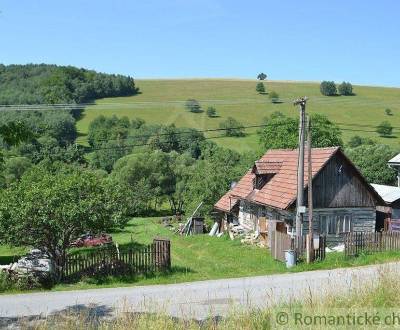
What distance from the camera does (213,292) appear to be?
16.0 metres

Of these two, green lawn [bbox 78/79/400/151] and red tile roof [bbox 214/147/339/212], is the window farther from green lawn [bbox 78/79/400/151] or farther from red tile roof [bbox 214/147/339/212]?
green lawn [bbox 78/79/400/151]

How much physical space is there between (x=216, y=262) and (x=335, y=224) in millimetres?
8388

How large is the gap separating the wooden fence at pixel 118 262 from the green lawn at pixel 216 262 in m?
0.43

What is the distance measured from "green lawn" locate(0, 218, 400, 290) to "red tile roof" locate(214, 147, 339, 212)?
3006 millimetres

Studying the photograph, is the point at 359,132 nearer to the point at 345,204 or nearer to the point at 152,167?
the point at 152,167

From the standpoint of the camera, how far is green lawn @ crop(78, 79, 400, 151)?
9412 centimetres

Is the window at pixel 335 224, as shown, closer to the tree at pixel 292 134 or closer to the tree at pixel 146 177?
the tree at pixel 292 134

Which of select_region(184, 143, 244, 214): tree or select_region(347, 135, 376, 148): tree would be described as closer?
select_region(184, 143, 244, 214): tree

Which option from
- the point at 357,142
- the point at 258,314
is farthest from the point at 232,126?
the point at 258,314

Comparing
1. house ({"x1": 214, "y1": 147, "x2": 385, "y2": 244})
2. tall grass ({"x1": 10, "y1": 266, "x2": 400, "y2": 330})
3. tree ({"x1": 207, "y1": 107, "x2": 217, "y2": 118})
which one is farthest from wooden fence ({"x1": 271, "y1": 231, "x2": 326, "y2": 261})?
tree ({"x1": 207, "y1": 107, "x2": 217, "y2": 118})

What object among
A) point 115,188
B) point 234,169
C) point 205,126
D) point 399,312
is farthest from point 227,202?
point 205,126

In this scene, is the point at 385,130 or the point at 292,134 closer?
the point at 292,134

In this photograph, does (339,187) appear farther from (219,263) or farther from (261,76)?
(261,76)

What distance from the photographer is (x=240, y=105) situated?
362 ft
